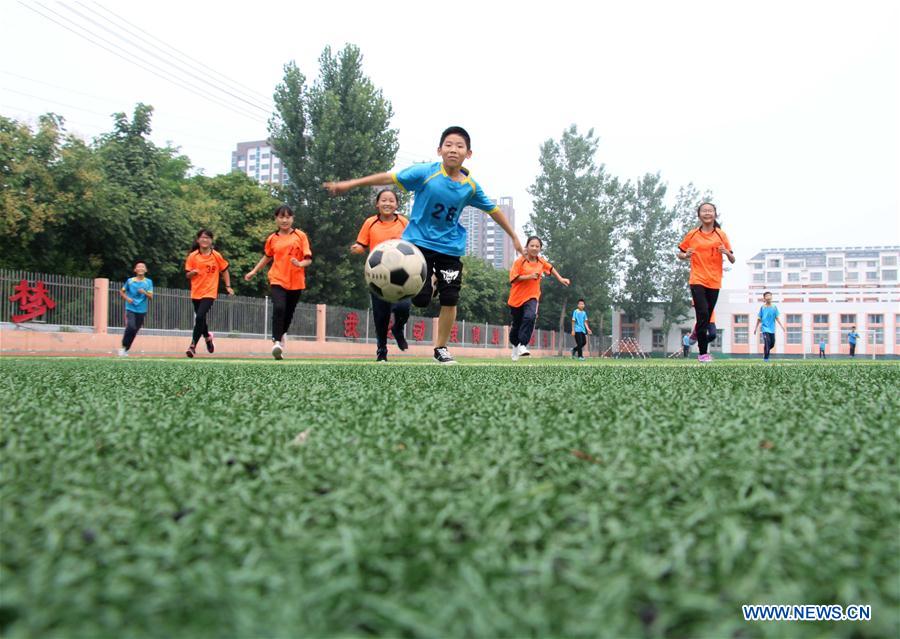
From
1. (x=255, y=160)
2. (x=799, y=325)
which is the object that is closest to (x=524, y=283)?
(x=799, y=325)

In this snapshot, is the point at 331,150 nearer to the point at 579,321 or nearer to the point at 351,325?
the point at 351,325

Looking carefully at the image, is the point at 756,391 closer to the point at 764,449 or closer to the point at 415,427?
the point at 764,449

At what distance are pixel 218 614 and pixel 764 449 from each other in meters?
1.25

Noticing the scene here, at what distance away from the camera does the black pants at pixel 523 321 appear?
10759 mm

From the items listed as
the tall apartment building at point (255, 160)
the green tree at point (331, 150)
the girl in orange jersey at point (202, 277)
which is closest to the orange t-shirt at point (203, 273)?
the girl in orange jersey at point (202, 277)

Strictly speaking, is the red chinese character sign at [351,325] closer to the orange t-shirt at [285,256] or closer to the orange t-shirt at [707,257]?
the orange t-shirt at [285,256]

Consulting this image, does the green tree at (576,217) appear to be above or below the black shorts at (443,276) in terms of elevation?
above

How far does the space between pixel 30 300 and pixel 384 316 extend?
12808 millimetres

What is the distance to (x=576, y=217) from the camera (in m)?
47.5

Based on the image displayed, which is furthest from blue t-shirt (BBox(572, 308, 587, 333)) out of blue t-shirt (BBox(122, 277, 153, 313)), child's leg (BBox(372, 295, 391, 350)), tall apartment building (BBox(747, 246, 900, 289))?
tall apartment building (BBox(747, 246, 900, 289))

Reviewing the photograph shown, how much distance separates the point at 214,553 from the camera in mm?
892

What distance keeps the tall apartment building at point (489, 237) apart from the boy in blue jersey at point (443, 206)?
284ft

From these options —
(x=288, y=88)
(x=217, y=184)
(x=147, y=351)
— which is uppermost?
(x=288, y=88)

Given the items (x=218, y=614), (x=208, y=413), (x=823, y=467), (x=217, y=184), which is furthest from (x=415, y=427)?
(x=217, y=184)
